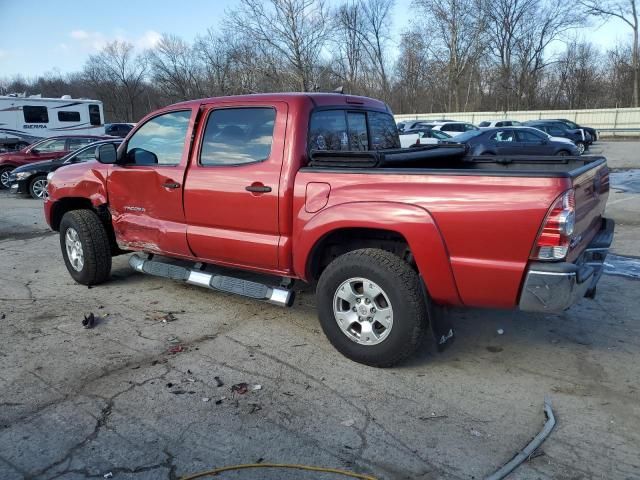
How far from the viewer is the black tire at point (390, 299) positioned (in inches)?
135

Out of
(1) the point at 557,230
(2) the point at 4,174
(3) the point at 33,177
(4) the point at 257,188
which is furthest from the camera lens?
(2) the point at 4,174

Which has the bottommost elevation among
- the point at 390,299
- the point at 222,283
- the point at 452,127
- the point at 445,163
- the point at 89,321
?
the point at 89,321

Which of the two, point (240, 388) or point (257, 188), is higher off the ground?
point (257, 188)

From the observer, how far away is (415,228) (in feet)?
10.9

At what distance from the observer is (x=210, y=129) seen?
14.8ft

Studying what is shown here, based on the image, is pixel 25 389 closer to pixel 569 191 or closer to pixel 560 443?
pixel 560 443

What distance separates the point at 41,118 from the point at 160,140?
24104 millimetres

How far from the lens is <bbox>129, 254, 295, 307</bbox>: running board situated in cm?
412

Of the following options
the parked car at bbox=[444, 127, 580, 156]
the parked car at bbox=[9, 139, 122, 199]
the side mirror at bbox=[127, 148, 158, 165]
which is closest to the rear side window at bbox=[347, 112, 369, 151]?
the side mirror at bbox=[127, 148, 158, 165]

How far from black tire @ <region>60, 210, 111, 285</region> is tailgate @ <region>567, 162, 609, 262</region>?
4.53 meters

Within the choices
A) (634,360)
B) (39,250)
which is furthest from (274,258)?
(39,250)

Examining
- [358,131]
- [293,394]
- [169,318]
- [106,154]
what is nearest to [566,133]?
[358,131]

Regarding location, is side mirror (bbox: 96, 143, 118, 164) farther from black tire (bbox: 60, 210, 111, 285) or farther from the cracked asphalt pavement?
the cracked asphalt pavement

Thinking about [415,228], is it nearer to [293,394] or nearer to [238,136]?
[293,394]
